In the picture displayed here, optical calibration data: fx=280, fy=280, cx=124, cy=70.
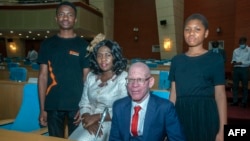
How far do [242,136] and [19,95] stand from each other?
10.1ft

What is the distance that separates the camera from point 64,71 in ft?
7.36

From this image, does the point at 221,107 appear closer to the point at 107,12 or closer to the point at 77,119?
the point at 77,119

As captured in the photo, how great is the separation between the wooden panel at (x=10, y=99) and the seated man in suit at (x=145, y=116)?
252 centimetres

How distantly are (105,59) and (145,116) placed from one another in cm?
64

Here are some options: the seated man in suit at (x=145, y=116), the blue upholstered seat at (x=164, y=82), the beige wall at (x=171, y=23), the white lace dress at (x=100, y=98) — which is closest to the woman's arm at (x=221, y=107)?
the seated man in suit at (x=145, y=116)

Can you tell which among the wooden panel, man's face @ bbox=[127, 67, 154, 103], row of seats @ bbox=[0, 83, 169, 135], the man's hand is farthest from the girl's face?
the wooden panel

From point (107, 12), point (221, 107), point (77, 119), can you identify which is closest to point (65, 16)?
point (77, 119)

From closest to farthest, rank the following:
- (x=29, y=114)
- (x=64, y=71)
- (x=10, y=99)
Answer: (x=64, y=71), (x=29, y=114), (x=10, y=99)

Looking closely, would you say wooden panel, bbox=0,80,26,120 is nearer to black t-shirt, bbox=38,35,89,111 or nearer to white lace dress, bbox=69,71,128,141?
black t-shirt, bbox=38,35,89,111

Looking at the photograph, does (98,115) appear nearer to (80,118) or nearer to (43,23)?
(80,118)

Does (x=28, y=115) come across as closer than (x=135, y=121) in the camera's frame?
No

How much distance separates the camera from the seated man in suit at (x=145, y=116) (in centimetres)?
166

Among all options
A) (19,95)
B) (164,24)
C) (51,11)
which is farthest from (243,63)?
(51,11)

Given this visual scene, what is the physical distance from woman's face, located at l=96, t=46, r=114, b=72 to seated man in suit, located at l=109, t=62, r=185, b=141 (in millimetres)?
473
